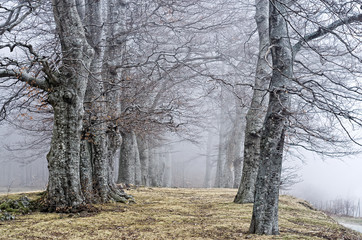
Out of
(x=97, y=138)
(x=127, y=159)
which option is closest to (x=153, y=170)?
(x=127, y=159)

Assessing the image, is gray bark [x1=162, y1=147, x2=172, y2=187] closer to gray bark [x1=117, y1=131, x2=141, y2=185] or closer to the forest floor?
gray bark [x1=117, y1=131, x2=141, y2=185]

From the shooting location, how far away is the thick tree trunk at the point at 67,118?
596 centimetres

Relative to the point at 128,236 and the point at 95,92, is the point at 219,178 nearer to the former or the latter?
the point at 95,92

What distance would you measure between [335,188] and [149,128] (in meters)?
40.7

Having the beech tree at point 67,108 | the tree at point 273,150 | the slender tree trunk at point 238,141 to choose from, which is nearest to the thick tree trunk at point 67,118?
the beech tree at point 67,108

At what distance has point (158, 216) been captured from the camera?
622 centimetres

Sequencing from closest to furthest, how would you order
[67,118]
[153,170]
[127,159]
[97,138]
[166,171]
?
[67,118]
[97,138]
[127,159]
[153,170]
[166,171]

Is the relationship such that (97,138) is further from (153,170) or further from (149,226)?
(153,170)

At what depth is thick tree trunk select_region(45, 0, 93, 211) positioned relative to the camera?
5.96m

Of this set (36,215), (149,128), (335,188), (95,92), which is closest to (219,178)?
(149,128)

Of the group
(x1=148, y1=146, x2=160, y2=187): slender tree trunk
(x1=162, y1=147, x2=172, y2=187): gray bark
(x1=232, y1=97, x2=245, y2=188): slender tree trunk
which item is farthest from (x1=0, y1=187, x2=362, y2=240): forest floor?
(x1=162, y1=147, x2=172, y2=187): gray bark

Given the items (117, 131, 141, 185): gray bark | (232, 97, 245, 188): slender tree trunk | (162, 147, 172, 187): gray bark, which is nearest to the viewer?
(117, 131, 141, 185): gray bark

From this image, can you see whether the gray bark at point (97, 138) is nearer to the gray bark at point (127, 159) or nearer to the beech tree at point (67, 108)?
the beech tree at point (67, 108)

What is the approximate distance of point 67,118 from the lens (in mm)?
6141
